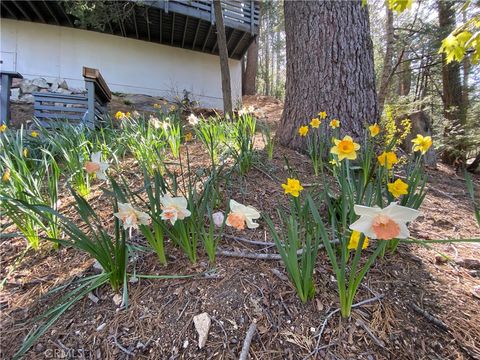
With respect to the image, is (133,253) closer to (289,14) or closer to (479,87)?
(289,14)

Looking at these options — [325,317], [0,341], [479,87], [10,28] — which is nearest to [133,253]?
[0,341]

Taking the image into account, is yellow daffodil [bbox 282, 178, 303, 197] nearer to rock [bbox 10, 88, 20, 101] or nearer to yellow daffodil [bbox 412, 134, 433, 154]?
yellow daffodil [bbox 412, 134, 433, 154]

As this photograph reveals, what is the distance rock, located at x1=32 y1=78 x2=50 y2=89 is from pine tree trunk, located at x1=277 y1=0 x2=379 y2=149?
8.10 meters

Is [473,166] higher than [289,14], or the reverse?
[289,14]

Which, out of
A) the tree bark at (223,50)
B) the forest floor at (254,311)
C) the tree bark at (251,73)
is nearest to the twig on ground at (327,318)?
the forest floor at (254,311)

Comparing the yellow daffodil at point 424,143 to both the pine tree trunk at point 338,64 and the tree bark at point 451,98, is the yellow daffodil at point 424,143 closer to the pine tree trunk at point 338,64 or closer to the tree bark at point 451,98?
the pine tree trunk at point 338,64

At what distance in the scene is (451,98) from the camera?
5.06 meters

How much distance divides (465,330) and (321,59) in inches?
82.6

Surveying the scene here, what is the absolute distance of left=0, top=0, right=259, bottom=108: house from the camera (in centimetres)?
791

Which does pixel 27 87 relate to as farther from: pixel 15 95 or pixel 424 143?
pixel 424 143

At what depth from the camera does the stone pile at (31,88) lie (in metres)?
6.84

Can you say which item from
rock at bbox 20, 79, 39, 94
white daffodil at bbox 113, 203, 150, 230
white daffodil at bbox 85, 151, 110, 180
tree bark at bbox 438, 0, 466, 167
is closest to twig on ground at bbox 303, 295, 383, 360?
white daffodil at bbox 113, 203, 150, 230

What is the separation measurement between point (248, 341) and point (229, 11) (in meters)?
9.58

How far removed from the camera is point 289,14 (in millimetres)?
2498
